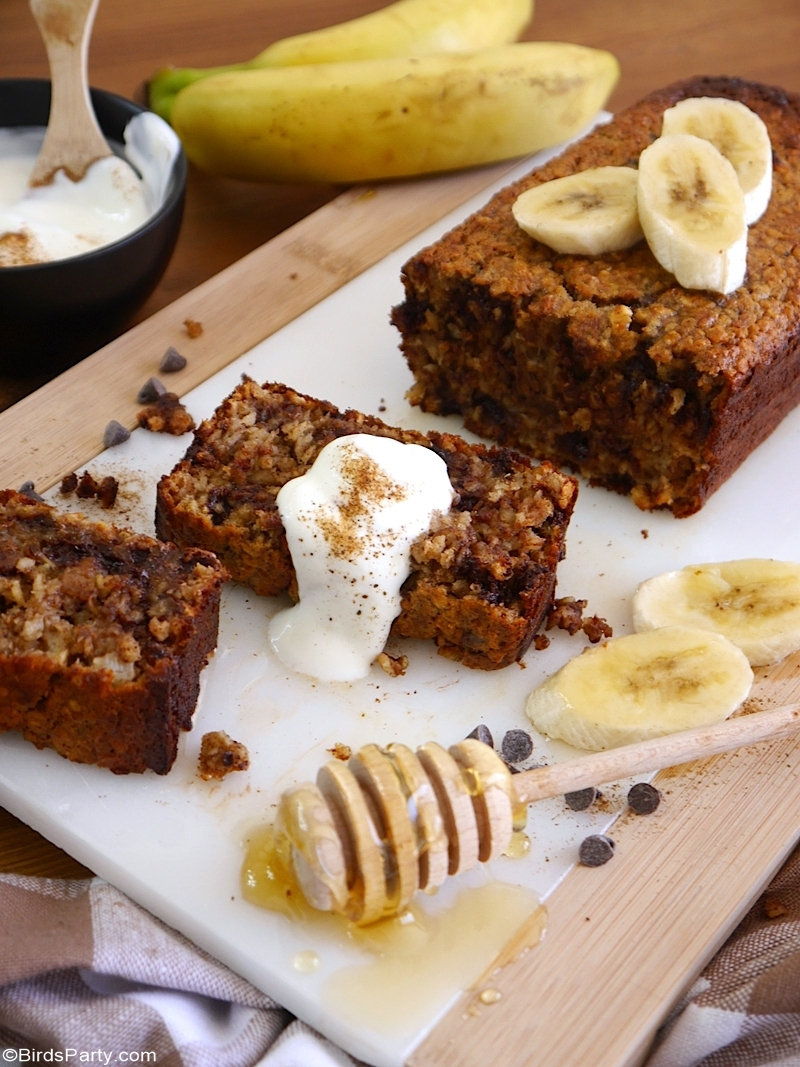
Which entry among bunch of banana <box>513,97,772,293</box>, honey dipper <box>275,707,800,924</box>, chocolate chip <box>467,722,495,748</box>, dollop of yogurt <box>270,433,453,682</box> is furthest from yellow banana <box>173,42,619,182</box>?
honey dipper <box>275,707,800,924</box>

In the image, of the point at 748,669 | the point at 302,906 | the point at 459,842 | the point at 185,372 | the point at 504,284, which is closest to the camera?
the point at 459,842

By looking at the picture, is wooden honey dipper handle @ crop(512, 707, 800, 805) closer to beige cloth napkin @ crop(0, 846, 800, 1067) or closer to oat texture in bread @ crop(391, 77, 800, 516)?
beige cloth napkin @ crop(0, 846, 800, 1067)

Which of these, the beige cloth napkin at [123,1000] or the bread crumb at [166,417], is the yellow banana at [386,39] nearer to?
the bread crumb at [166,417]

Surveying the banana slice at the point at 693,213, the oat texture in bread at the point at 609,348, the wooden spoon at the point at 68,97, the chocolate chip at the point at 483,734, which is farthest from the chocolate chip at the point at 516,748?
the wooden spoon at the point at 68,97

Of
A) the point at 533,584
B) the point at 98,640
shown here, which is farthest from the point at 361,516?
the point at 98,640

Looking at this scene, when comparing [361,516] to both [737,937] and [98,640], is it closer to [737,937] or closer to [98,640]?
[98,640]

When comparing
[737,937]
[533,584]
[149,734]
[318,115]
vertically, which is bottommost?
[737,937]

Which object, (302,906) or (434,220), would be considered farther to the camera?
(434,220)

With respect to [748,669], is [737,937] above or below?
below

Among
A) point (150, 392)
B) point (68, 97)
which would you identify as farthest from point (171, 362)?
point (68, 97)
